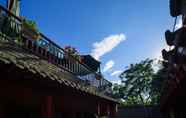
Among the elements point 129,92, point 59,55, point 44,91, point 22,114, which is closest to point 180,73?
point 44,91

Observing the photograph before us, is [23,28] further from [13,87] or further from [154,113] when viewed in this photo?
[154,113]

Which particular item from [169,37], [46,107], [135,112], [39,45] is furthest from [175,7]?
[135,112]

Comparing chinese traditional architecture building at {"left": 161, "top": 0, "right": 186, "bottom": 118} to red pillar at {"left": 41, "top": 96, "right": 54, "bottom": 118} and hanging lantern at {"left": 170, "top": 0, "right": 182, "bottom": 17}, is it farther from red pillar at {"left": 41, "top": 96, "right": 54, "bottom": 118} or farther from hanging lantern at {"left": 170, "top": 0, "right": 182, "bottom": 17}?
red pillar at {"left": 41, "top": 96, "right": 54, "bottom": 118}

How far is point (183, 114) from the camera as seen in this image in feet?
28.4

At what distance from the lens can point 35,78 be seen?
437 cm

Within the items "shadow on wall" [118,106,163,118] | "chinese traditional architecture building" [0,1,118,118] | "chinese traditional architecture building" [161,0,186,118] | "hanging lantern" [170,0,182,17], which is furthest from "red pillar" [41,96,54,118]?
"shadow on wall" [118,106,163,118]

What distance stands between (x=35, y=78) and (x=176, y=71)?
246 cm

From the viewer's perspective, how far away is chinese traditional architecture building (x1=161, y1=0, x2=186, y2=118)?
16.0ft

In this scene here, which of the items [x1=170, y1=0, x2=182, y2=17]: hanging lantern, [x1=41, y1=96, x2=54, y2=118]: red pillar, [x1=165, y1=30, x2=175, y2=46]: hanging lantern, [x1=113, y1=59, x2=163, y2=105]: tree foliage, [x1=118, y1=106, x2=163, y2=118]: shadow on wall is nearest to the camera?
[x1=41, y1=96, x2=54, y2=118]: red pillar

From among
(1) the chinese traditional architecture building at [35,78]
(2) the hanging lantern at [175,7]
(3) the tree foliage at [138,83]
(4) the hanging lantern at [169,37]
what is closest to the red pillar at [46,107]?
(1) the chinese traditional architecture building at [35,78]

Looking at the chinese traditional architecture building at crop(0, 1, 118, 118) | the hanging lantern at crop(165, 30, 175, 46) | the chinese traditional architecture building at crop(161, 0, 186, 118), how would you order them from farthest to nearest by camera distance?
the hanging lantern at crop(165, 30, 175, 46) < the chinese traditional architecture building at crop(161, 0, 186, 118) < the chinese traditional architecture building at crop(0, 1, 118, 118)

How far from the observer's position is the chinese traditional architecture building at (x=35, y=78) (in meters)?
4.31

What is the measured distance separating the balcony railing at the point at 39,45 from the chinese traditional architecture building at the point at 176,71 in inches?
132

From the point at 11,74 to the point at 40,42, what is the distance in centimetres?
397
